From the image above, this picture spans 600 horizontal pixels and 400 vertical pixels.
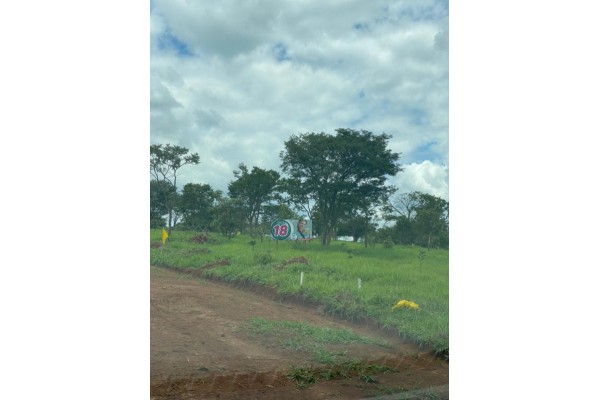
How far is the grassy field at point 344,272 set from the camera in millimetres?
3432

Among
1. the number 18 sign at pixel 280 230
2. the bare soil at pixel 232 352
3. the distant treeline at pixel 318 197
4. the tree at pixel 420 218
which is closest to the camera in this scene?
the bare soil at pixel 232 352

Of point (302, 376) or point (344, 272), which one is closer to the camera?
point (302, 376)

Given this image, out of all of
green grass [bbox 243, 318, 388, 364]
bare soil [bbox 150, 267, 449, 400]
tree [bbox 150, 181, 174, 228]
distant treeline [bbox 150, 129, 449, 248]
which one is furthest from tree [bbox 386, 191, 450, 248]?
tree [bbox 150, 181, 174, 228]

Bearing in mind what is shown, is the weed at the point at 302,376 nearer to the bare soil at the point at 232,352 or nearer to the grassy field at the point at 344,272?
the bare soil at the point at 232,352

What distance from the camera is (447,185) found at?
4.02m

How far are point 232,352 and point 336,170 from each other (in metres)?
1.33

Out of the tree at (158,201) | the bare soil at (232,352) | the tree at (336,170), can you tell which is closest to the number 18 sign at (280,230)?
the tree at (336,170)

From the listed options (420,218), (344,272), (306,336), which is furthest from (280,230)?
(420,218)

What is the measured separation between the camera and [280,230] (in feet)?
11.8

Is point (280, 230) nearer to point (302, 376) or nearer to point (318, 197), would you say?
point (318, 197)

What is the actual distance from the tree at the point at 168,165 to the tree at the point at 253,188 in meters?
0.31

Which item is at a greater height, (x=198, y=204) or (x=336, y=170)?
(x=336, y=170)
